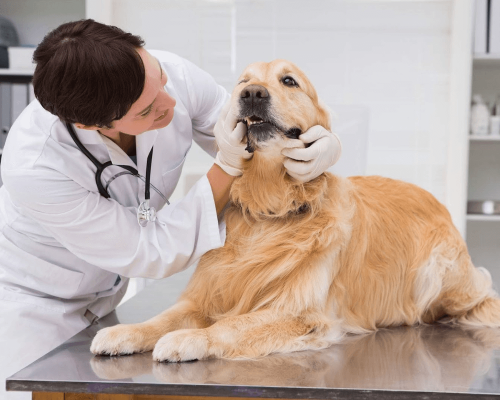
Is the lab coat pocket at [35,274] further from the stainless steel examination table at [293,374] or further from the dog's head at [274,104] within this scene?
the dog's head at [274,104]

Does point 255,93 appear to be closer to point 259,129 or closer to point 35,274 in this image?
point 259,129

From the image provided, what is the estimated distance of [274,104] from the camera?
132cm

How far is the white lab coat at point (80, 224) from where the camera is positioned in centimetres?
142

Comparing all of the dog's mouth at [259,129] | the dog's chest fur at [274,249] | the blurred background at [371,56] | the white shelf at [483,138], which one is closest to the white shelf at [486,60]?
the blurred background at [371,56]

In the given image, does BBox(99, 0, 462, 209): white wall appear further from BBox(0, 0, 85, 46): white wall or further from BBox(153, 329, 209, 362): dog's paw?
BBox(153, 329, 209, 362): dog's paw

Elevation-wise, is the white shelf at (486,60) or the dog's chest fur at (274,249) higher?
the white shelf at (486,60)

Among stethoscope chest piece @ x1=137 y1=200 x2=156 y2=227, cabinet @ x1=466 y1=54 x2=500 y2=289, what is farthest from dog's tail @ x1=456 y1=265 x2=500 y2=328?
cabinet @ x1=466 y1=54 x2=500 y2=289

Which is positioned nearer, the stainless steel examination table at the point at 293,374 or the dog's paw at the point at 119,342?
the stainless steel examination table at the point at 293,374

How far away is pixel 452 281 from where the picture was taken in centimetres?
160

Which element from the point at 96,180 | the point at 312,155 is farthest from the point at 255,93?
the point at 96,180

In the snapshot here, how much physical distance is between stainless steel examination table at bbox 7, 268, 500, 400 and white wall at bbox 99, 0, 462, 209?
2957 mm

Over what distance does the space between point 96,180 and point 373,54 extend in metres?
3.11

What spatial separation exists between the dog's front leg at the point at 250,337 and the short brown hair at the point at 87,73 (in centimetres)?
52

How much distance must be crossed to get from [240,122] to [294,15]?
9.97 feet
